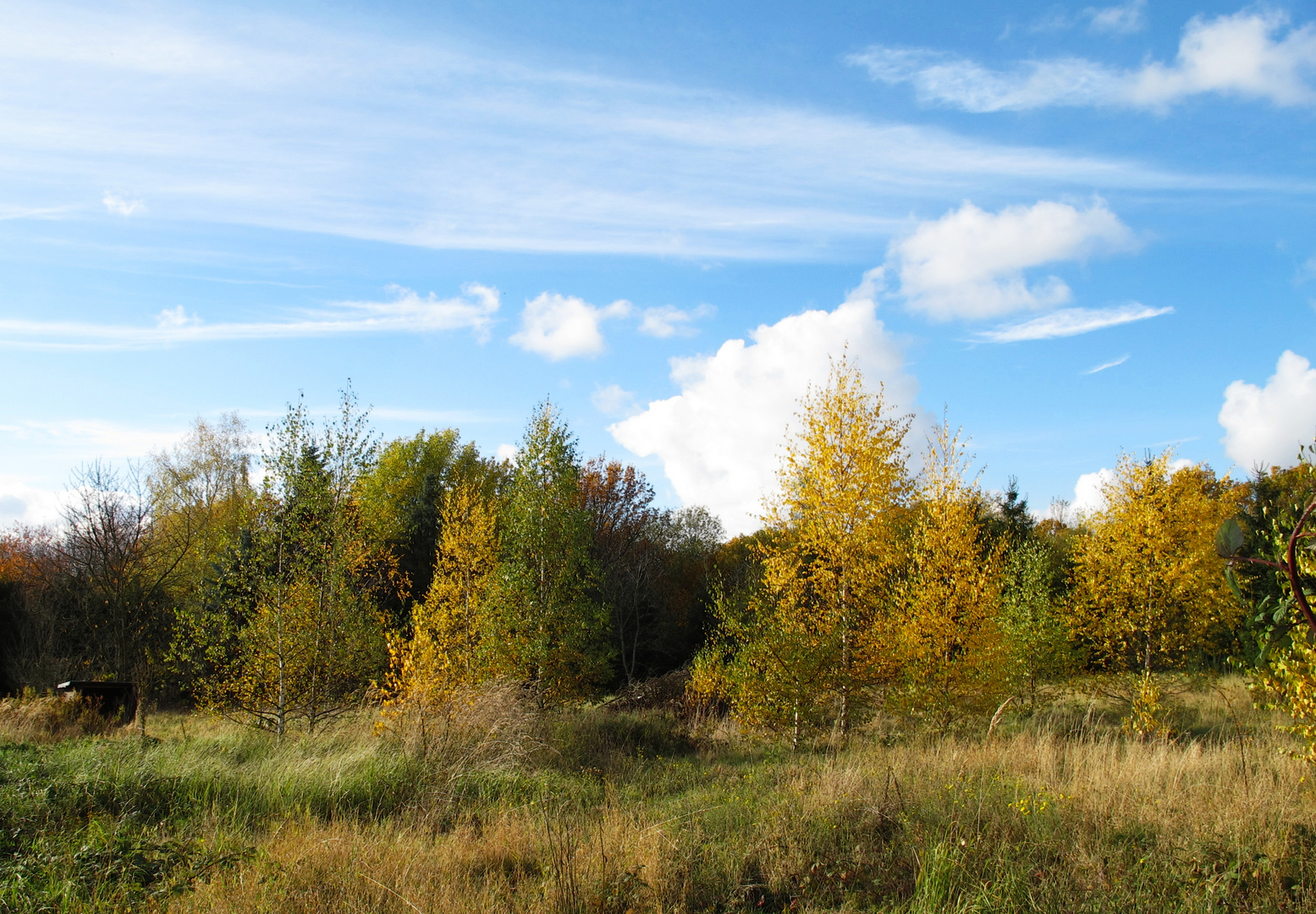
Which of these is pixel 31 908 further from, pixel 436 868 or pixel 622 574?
pixel 622 574

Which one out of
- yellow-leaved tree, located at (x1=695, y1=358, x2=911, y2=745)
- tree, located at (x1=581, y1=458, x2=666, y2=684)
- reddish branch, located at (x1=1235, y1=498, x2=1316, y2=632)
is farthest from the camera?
tree, located at (x1=581, y1=458, x2=666, y2=684)

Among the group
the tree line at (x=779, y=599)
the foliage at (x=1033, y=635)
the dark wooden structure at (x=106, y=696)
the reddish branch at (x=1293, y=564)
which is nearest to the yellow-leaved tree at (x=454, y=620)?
the tree line at (x=779, y=599)

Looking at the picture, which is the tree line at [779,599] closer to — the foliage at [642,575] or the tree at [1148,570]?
the tree at [1148,570]

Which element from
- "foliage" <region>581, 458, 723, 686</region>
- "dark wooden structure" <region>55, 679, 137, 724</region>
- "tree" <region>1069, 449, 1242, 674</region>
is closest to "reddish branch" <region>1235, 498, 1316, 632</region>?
"tree" <region>1069, 449, 1242, 674</region>

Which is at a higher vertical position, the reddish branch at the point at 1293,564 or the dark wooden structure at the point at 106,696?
the reddish branch at the point at 1293,564

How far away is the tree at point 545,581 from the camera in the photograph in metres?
16.5

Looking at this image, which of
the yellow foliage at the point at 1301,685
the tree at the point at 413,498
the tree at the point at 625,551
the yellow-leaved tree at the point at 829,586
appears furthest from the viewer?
the tree at the point at 625,551

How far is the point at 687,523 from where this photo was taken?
46125mm

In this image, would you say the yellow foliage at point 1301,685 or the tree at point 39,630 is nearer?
the yellow foliage at point 1301,685

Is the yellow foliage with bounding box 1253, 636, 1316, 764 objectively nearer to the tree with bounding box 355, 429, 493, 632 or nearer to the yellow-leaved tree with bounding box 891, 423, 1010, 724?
the yellow-leaved tree with bounding box 891, 423, 1010, 724

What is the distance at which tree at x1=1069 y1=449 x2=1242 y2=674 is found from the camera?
14078 mm

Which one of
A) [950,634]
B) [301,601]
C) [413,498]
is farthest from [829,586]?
[413,498]

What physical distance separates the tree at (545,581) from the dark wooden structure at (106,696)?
831 centimetres

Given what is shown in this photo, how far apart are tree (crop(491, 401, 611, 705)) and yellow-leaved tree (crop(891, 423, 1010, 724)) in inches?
302
